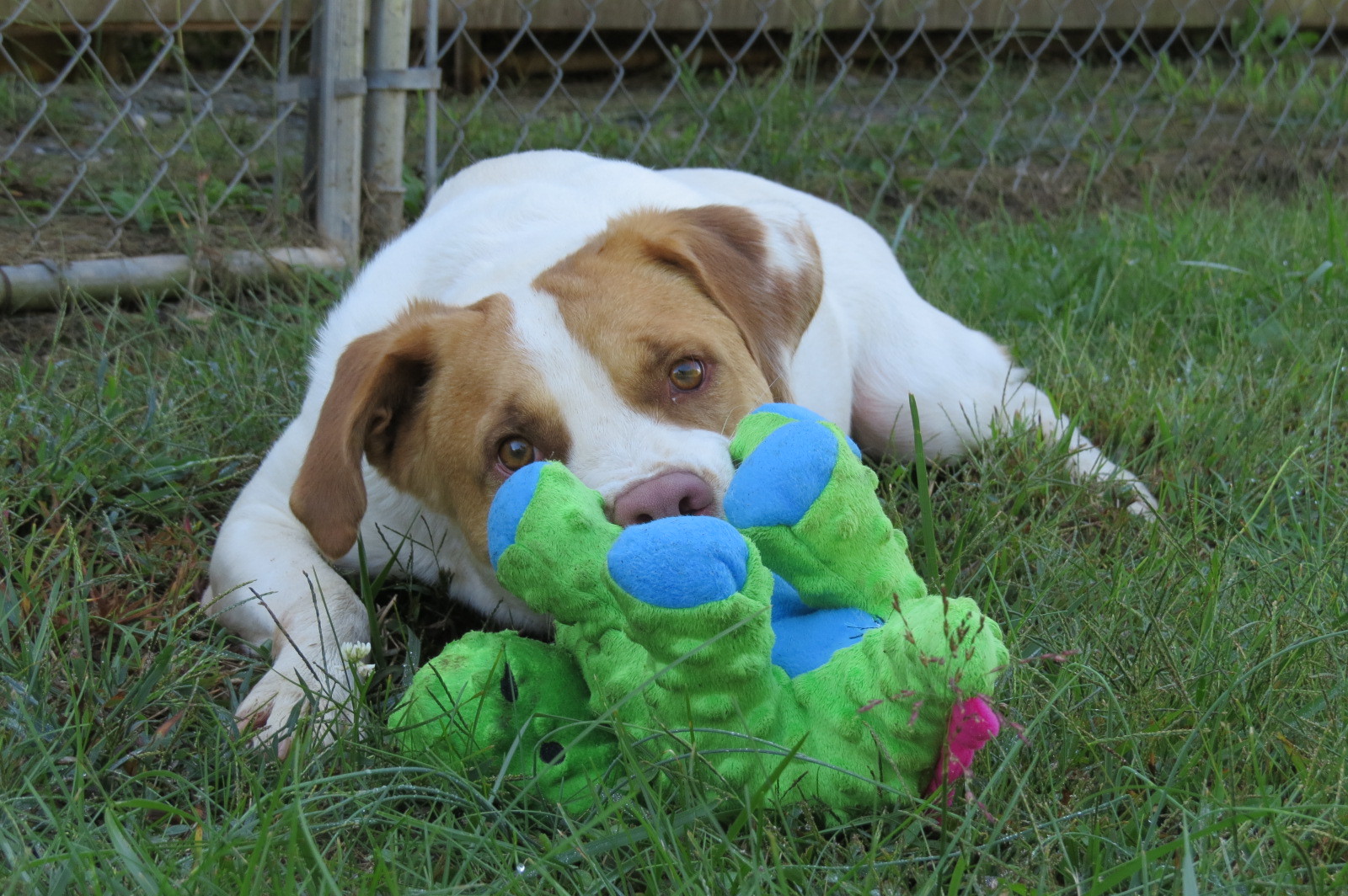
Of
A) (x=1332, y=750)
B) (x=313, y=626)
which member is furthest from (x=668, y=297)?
(x=1332, y=750)

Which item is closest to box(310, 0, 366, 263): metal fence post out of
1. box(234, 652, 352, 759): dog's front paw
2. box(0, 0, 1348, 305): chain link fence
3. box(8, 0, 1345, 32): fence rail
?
box(0, 0, 1348, 305): chain link fence

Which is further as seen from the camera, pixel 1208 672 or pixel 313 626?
pixel 313 626

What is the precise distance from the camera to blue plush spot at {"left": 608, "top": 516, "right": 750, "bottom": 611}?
134 centimetres

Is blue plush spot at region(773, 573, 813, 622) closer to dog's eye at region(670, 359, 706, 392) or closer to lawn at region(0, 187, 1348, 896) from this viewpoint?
lawn at region(0, 187, 1348, 896)

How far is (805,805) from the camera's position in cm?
143

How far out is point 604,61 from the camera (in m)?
6.81

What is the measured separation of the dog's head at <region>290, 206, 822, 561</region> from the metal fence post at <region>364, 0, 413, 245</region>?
184 cm

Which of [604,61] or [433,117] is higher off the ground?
[433,117]

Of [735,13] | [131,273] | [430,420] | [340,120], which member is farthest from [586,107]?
[430,420]

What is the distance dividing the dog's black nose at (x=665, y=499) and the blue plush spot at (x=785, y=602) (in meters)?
0.15

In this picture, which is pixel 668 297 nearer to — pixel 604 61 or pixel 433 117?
pixel 433 117

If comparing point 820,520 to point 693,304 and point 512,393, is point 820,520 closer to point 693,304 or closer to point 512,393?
point 512,393

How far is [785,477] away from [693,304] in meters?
0.82

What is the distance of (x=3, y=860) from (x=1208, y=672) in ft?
4.81
